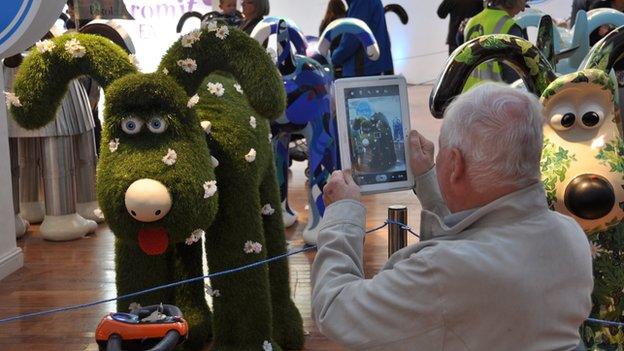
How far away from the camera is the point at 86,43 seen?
243 centimetres

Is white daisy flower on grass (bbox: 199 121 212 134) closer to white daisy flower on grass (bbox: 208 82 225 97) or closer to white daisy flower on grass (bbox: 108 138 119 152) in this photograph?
white daisy flower on grass (bbox: 208 82 225 97)

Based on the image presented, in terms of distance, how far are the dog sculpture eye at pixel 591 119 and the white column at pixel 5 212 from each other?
270 centimetres

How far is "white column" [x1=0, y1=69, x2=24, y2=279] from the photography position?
3.72 metres

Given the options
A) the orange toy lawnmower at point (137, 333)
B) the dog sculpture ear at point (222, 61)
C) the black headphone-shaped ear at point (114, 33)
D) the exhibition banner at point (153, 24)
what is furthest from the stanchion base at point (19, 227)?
the exhibition banner at point (153, 24)

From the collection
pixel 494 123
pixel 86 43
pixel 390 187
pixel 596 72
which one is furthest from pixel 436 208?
pixel 86 43

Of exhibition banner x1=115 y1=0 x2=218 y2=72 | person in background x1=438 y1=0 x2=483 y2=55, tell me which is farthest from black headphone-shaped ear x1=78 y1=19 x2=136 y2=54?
exhibition banner x1=115 y1=0 x2=218 y2=72

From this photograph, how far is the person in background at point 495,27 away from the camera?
368cm

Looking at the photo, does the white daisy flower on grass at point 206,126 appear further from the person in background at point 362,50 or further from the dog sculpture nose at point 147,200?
the person in background at point 362,50

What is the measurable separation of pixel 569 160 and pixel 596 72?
10.7 inches

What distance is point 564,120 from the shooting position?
221 centimetres

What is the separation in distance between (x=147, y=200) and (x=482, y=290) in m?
1.02

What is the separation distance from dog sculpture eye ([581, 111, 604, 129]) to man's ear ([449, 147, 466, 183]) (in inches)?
37.7

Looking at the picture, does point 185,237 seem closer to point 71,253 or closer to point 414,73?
point 71,253

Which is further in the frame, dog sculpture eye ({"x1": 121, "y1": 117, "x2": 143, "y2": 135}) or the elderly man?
dog sculpture eye ({"x1": 121, "y1": 117, "x2": 143, "y2": 135})
